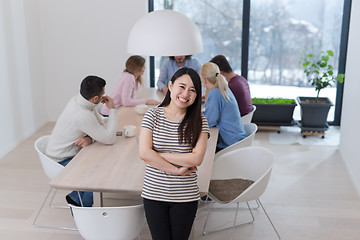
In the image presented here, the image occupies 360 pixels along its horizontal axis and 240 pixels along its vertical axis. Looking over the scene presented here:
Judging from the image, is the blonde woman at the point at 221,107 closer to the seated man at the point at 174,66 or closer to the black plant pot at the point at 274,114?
the seated man at the point at 174,66

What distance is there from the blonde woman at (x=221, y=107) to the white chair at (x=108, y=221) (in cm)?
136

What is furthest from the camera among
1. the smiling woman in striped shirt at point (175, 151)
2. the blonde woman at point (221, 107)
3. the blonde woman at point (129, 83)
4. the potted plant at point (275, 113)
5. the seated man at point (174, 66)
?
the potted plant at point (275, 113)

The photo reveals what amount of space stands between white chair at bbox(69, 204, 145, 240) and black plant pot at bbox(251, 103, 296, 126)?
3.58 meters

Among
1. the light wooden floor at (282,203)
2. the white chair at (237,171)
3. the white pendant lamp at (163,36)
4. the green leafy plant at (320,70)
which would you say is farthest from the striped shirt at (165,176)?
the green leafy plant at (320,70)

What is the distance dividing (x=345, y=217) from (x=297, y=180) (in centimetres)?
80

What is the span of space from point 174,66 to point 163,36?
2.22 m

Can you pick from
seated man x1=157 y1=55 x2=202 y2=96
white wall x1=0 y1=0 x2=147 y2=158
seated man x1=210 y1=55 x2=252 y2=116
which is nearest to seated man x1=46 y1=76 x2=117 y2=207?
seated man x1=210 y1=55 x2=252 y2=116

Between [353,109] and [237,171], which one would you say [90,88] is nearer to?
[237,171]

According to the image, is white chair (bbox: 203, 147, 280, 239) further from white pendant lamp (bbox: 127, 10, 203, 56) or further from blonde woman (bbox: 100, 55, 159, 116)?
blonde woman (bbox: 100, 55, 159, 116)

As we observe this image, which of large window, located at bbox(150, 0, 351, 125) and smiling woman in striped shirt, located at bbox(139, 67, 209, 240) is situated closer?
smiling woman in striped shirt, located at bbox(139, 67, 209, 240)

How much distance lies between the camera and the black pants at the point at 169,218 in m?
2.73

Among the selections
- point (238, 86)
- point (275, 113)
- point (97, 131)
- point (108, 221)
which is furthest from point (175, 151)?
point (275, 113)

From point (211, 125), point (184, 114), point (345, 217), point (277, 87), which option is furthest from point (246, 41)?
point (184, 114)

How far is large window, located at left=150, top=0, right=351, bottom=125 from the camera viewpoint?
6230 mm
